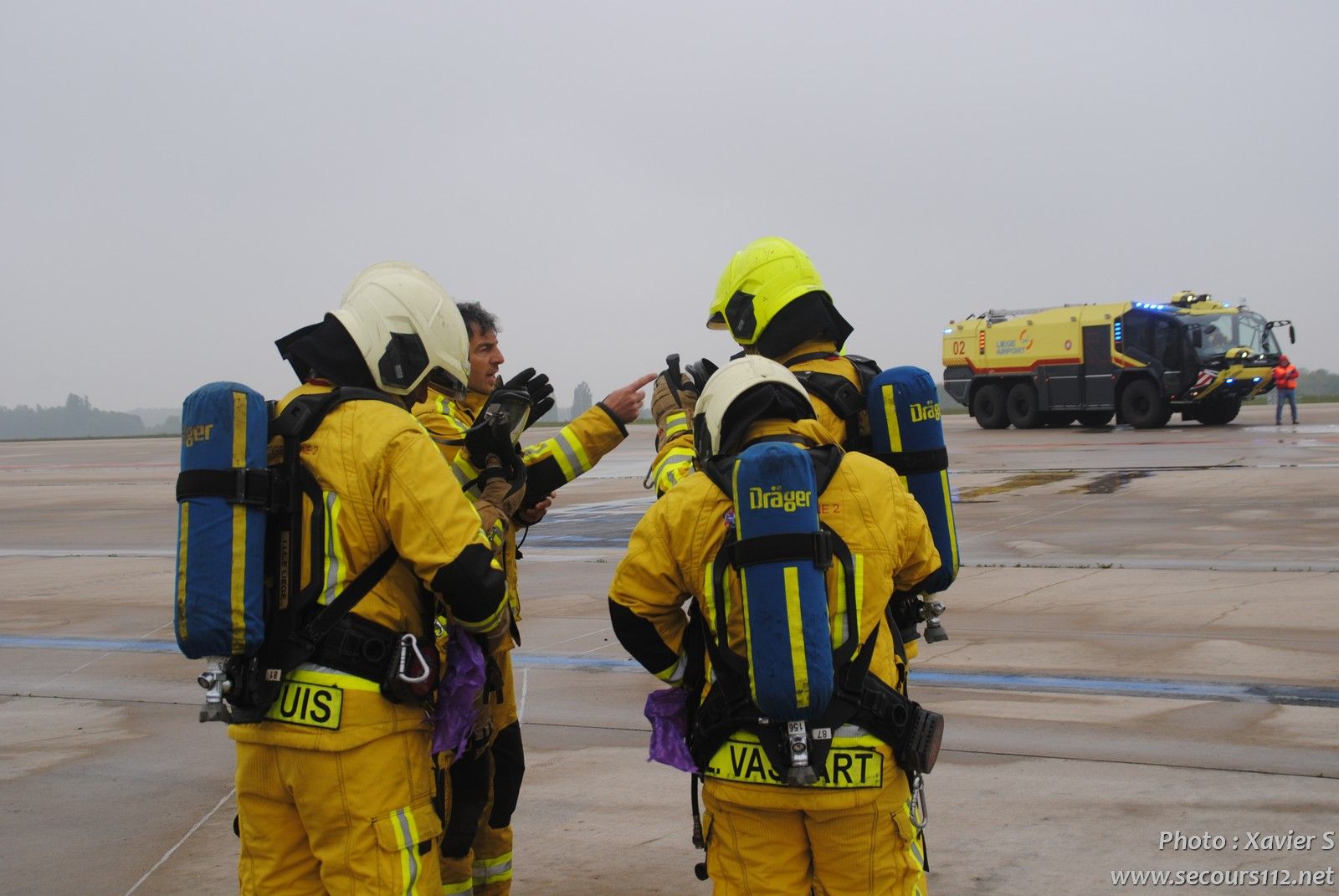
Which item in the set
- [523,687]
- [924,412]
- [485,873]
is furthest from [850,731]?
[523,687]

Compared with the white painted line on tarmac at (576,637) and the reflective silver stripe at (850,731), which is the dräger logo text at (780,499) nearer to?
the reflective silver stripe at (850,731)


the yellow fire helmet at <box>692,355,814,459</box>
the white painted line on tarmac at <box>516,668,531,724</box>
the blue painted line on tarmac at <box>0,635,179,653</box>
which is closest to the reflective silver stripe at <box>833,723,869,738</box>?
the yellow fire helmet at <box>692,355,814,459</box>

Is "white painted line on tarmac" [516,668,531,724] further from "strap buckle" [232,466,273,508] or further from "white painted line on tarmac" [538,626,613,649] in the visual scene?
"strap buckle" [232,466,273,508]

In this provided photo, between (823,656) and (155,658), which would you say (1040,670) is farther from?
(155,658)

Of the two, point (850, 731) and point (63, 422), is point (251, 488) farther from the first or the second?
point (63, 422)

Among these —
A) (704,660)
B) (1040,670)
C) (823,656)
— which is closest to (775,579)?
(823,656)

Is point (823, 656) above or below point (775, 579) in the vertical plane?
below

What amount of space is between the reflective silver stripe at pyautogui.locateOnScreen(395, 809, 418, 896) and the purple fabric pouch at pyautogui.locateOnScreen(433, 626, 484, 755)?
0.68 ft

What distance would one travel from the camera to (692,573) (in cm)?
282

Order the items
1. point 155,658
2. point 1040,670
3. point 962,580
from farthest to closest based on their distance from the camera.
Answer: point 962,580
point 155,658
point 1040,670

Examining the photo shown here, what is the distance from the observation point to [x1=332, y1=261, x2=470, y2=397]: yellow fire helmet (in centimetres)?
304

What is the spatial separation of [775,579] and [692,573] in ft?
1.04

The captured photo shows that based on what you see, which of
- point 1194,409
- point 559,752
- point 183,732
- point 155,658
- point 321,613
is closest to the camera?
point 321,613

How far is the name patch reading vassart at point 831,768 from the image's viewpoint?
267 centimetres
